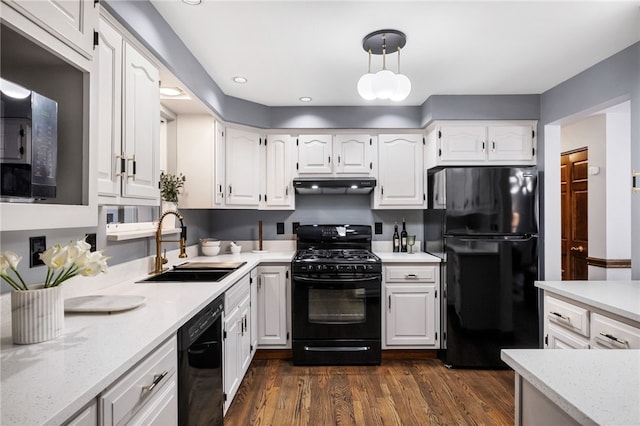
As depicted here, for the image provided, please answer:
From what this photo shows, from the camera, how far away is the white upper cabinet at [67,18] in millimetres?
893

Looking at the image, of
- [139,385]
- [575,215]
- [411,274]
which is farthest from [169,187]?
[575,215]

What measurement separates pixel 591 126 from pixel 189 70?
4.10 meters

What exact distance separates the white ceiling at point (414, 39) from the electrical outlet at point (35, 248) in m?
1.28

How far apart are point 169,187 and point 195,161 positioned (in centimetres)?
35

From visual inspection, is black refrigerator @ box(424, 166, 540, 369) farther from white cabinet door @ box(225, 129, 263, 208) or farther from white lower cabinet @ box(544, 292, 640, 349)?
white cabinet door @ box(225, 129, 263, 208)

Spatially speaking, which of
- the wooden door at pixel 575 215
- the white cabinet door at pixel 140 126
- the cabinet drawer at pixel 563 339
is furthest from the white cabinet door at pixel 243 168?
the wooden door at pixel 575 215

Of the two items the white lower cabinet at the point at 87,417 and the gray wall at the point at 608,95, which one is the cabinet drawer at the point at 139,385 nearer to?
the white lower cabinet at the point at 87,417

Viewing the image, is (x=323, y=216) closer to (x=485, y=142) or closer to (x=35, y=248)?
(x=485, y=142)

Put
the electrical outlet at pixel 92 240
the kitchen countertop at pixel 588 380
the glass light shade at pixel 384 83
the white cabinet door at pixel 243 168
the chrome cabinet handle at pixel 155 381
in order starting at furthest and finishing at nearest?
the white cabinet door at pixel 243 168
the glass light shade at pixel 384 83
the electrical outlet at pixel 92 240
the chrome cabinet handle at pixel 155 381
the kitchen countertop at pixel 588 380

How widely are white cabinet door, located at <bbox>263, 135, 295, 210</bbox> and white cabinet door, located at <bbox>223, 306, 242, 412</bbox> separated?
1345 millimetres

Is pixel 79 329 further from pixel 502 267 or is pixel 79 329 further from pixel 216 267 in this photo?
pixel 502 267

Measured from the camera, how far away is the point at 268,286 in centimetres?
309

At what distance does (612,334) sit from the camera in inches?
61.7

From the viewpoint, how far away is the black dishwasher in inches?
54.8
